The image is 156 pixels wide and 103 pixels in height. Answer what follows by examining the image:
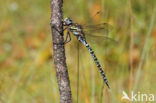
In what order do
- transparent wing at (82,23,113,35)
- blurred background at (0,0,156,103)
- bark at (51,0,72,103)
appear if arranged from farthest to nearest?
blurred background at (0,0,156,103) < transparent wing at (82,23,113,35) < bark at (51,0,72,103)

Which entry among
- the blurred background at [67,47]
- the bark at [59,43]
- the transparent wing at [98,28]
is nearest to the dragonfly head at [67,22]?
the bark at [59,43]

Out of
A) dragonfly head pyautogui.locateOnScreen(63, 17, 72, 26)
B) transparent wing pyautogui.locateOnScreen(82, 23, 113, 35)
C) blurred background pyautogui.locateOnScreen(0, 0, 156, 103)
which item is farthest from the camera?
blurred background pyautogui.locateOnScreen(0, 0, 156, 103)

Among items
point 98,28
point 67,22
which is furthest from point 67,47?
point 67,22

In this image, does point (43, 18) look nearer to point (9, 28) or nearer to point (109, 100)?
point (9, 28)

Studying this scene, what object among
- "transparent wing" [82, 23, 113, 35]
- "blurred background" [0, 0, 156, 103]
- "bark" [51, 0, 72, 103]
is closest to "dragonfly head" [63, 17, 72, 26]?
"bark" [51, 0, 72, 103]

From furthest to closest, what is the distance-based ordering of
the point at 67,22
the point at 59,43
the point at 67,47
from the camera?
the point at 67,47
the point at 67,22
the point at 59,43

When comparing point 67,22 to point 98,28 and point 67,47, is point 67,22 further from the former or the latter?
point 67,47

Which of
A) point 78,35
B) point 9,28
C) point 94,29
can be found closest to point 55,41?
point 78,35

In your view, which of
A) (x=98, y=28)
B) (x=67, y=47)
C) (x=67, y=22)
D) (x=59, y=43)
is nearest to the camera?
(x=59, y=43)

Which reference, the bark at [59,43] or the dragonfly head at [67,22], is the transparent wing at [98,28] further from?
the bark at [59,43]

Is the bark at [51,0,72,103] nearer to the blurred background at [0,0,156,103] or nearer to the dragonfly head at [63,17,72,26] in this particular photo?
the dragonfly head at [63,17,72,26]
